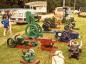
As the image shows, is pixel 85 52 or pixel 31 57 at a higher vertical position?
pixel 31 57

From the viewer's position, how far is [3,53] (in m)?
19.1

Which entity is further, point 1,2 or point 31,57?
point 1,2

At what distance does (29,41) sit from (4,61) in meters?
4.42

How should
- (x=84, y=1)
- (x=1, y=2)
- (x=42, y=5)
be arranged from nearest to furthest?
(x=42, y=5), (x=1, y=2), (x=84, y=1)

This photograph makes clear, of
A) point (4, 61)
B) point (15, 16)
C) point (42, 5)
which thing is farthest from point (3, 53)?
point (42, 5)

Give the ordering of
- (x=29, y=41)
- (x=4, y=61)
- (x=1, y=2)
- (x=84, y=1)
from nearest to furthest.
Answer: (x=4, y=61) → (x=29, y=41) → (x=1, y=2) → (x=84, y=1)

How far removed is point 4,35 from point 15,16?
1367 cm

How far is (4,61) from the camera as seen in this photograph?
17141 millimetres

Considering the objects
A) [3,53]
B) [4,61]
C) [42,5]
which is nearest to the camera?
[4,61]

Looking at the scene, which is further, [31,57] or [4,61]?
[4,61]

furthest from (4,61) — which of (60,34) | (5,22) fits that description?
(5,22)

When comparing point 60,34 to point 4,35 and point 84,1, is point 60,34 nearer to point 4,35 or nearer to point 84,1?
point 4,35

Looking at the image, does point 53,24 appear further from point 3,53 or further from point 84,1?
point 84,1

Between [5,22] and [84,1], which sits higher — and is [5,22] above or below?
above
